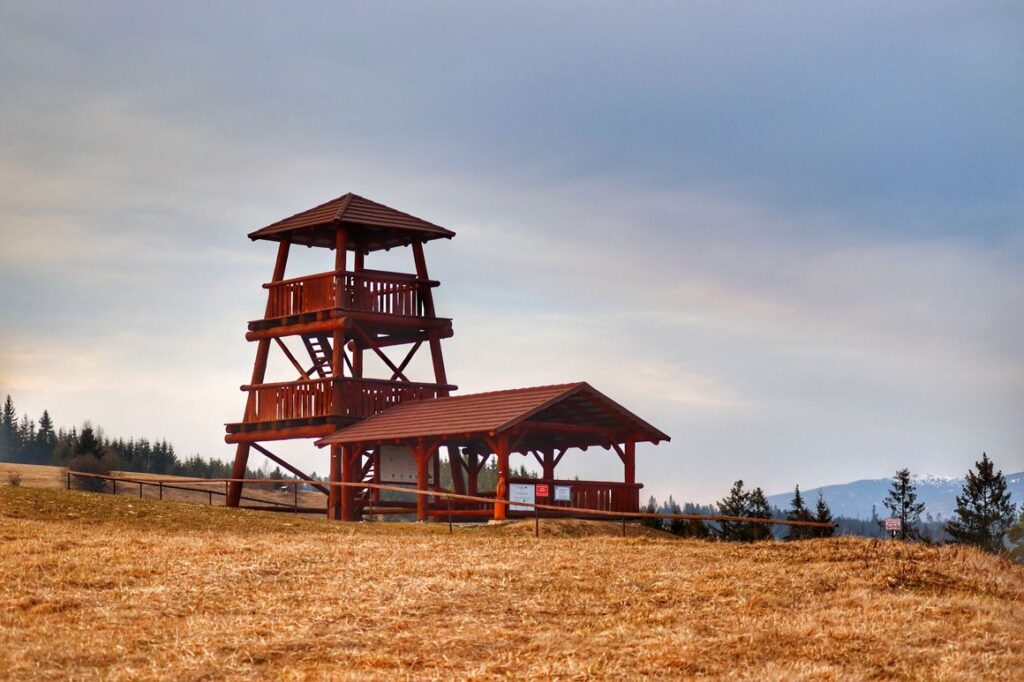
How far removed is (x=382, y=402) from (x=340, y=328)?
2.83m

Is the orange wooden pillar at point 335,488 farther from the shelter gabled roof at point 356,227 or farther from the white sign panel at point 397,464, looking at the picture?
the shelter gabled roof at point 356,227

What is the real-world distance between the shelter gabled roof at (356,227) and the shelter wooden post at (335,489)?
281 inches

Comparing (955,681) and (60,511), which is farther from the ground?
(60,511)

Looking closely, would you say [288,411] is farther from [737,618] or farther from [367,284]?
[737,618]

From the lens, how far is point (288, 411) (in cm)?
4606

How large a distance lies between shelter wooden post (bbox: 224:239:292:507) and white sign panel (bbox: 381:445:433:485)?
5859 millimetres

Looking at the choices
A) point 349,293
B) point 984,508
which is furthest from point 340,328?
point 984,508

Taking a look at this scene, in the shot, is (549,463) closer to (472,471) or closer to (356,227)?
(472,471)

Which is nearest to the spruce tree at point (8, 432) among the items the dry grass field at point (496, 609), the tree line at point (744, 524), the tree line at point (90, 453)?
the tree line at point (90, 453)

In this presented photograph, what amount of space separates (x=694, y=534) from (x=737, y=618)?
16.5 m

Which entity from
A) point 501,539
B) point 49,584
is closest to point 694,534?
point 501,539

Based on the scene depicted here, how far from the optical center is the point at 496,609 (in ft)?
71.1

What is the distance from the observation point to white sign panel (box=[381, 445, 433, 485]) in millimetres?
43719

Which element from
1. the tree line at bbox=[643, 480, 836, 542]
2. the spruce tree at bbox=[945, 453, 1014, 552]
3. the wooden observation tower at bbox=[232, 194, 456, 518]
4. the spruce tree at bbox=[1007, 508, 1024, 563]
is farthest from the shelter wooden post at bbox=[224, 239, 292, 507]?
the spruce tree at bbox=[1007, 508, 1024, 563]
